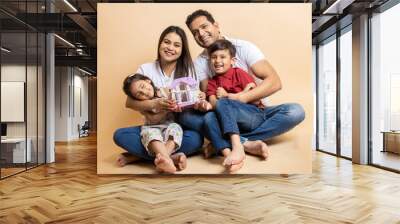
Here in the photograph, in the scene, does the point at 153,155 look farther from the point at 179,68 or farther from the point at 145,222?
the point at 145,222

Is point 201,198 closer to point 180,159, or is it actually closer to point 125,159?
point 180,159

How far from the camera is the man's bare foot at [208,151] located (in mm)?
5590

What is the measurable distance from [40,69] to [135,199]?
166 inches

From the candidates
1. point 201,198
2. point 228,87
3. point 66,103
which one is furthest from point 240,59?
point 66,103

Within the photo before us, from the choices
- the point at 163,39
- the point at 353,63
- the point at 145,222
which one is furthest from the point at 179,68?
the point at 353,63

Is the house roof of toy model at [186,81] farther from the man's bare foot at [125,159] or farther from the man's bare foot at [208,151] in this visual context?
the man's bare foot at [125,159]

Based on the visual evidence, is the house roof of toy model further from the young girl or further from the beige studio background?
the beige studio background

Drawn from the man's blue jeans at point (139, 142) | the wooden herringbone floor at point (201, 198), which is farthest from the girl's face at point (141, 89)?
the wooden herringbone floor at point (201, 198)

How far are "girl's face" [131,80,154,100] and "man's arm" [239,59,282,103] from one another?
133 centimetres

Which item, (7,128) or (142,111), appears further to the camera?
(7,128)

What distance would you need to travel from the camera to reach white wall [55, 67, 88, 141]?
15.3 metres

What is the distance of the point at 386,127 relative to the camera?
707 centimetres

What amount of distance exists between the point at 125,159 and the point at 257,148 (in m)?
1.95

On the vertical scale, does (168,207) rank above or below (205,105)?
below
